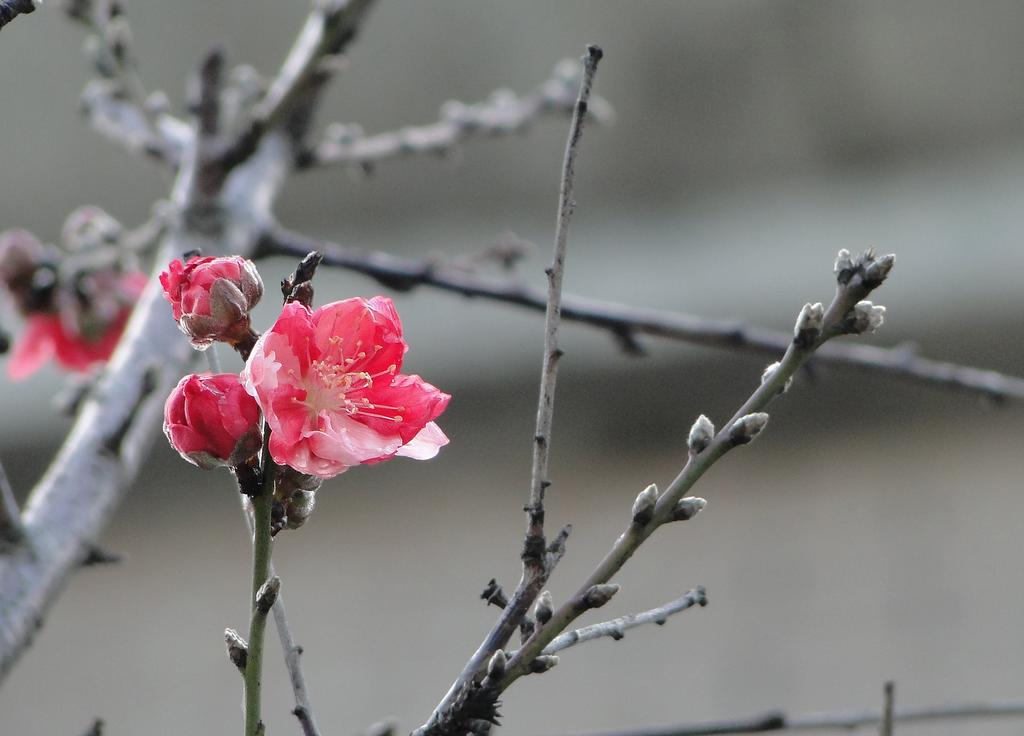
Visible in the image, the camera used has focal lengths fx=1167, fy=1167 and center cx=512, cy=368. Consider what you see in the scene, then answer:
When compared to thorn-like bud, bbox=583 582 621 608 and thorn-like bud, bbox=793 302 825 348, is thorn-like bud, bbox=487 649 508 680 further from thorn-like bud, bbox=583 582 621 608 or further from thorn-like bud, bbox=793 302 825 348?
thorn-like bud, bbox=793 302 825 348

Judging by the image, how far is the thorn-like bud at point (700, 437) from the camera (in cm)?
42

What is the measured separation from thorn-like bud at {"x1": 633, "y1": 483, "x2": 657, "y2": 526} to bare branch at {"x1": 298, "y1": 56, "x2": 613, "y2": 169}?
69cm

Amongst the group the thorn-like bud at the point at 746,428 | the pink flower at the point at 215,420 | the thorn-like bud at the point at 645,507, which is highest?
the thorn-like bud at the point at 746,428

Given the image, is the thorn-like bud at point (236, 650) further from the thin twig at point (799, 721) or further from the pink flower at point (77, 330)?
the pink flower at point (77, 330)

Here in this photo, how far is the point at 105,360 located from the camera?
113 centimetres

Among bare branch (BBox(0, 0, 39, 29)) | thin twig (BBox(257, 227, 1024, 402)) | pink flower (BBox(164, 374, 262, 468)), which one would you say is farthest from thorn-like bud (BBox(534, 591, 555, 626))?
thin twig (BBox(257, 227, 1024, 402))

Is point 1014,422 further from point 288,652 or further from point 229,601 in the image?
point 288,652

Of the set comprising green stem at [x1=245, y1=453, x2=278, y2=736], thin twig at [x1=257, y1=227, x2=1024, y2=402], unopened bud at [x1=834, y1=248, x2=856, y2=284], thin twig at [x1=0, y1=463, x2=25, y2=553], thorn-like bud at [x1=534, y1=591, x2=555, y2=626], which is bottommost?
green stem at [x1=245, y1=453, x2=278, y2=736]

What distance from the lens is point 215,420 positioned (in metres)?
0.44

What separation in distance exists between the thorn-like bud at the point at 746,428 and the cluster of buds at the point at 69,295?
2.58ft

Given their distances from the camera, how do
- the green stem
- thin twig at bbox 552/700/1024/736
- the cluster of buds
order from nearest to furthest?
1. the green stem
2. thin twig at bbox 552/700/1024/736
3. the cluster of buds

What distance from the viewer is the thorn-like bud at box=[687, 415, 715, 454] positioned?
1.38 ft

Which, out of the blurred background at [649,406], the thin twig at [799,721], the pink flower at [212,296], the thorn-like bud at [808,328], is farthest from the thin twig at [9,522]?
the blurred background at [649,406]

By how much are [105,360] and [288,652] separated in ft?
2.59
